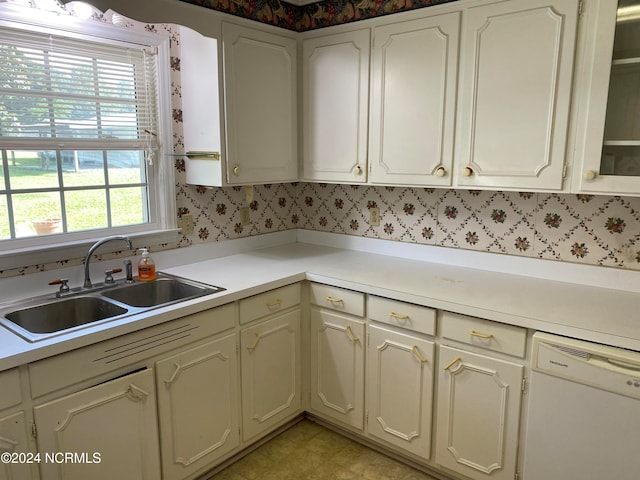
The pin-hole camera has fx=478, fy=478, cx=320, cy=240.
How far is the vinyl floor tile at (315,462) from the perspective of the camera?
2246 mm

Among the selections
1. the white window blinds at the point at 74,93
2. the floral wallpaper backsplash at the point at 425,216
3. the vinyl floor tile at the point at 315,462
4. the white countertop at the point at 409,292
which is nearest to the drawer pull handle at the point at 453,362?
the white countertop at the point at 409,292

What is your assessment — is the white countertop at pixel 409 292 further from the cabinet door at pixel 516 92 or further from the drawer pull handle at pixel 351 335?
the cabinet door at pixel 516 92

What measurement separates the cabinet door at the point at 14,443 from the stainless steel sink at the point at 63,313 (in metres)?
0.48

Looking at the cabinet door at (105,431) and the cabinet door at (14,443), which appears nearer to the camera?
the cabinet door at (14,443)

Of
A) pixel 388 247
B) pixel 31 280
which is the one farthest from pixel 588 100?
pixel 31 280

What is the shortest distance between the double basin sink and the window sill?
0.17 m

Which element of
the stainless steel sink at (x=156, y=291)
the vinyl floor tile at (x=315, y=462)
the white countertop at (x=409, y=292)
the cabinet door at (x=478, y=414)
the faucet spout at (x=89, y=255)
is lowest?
the vinyl floor tile at (x=315, y=462)

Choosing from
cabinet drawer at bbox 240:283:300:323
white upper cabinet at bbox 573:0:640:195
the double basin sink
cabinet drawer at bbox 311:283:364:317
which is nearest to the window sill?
the double basin sink

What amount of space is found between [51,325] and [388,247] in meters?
1.77

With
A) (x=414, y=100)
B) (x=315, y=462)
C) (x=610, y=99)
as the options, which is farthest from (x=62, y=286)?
(x=610, y=99)

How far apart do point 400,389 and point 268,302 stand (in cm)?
74

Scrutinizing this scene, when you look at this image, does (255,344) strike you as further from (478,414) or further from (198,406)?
(478,414)

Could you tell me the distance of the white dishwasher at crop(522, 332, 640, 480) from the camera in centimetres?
159

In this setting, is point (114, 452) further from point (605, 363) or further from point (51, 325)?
point (605, 363)
